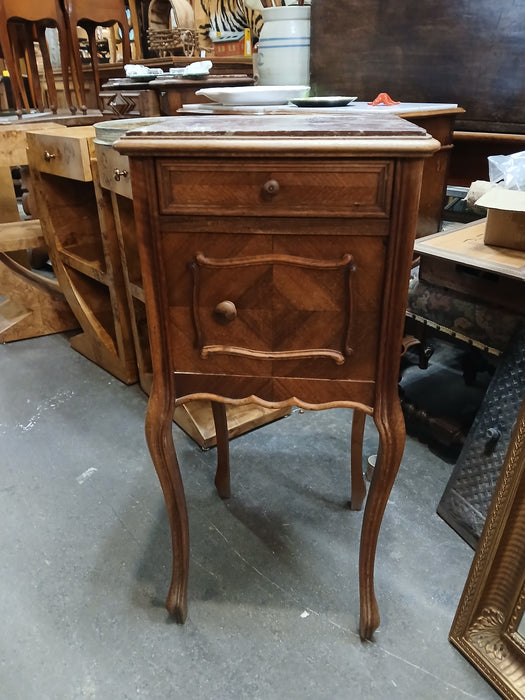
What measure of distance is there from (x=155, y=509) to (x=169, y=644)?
1.25ft

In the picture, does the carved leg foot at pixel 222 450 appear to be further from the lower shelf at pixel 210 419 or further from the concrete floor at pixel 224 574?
the lower shelf at pixel 210 419

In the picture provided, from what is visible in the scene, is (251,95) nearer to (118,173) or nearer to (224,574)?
(118,173)

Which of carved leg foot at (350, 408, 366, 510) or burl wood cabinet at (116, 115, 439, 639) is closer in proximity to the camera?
burl wood cabinet at (116, 115, 439, 639)

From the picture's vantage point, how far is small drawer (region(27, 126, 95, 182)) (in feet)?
5.40

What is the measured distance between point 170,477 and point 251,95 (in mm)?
897

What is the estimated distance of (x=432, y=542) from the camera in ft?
4.08

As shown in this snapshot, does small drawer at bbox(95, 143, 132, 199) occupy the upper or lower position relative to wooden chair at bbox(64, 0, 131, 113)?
lower

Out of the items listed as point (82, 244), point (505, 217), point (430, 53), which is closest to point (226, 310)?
point (505, 217)

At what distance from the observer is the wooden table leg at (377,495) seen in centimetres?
84

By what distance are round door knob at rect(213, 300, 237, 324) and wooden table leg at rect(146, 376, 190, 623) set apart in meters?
0.15

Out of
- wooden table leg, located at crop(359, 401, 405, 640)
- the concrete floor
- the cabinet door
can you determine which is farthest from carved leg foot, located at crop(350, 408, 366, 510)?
the cabinet door

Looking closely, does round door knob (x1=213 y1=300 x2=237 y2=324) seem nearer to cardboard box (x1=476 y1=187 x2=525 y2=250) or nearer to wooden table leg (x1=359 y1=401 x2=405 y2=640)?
wooden table leg (x1=359 y1=401 x2=405 y2=640)

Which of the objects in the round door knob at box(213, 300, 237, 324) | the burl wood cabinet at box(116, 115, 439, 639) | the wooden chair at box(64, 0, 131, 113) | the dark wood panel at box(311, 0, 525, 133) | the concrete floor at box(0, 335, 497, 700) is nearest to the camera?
the burl wood cabinet at box(116, 115, 439, 639)

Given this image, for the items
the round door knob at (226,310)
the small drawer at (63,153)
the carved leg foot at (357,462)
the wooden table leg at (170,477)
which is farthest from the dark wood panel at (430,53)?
the wooden table leg at (170,477)
